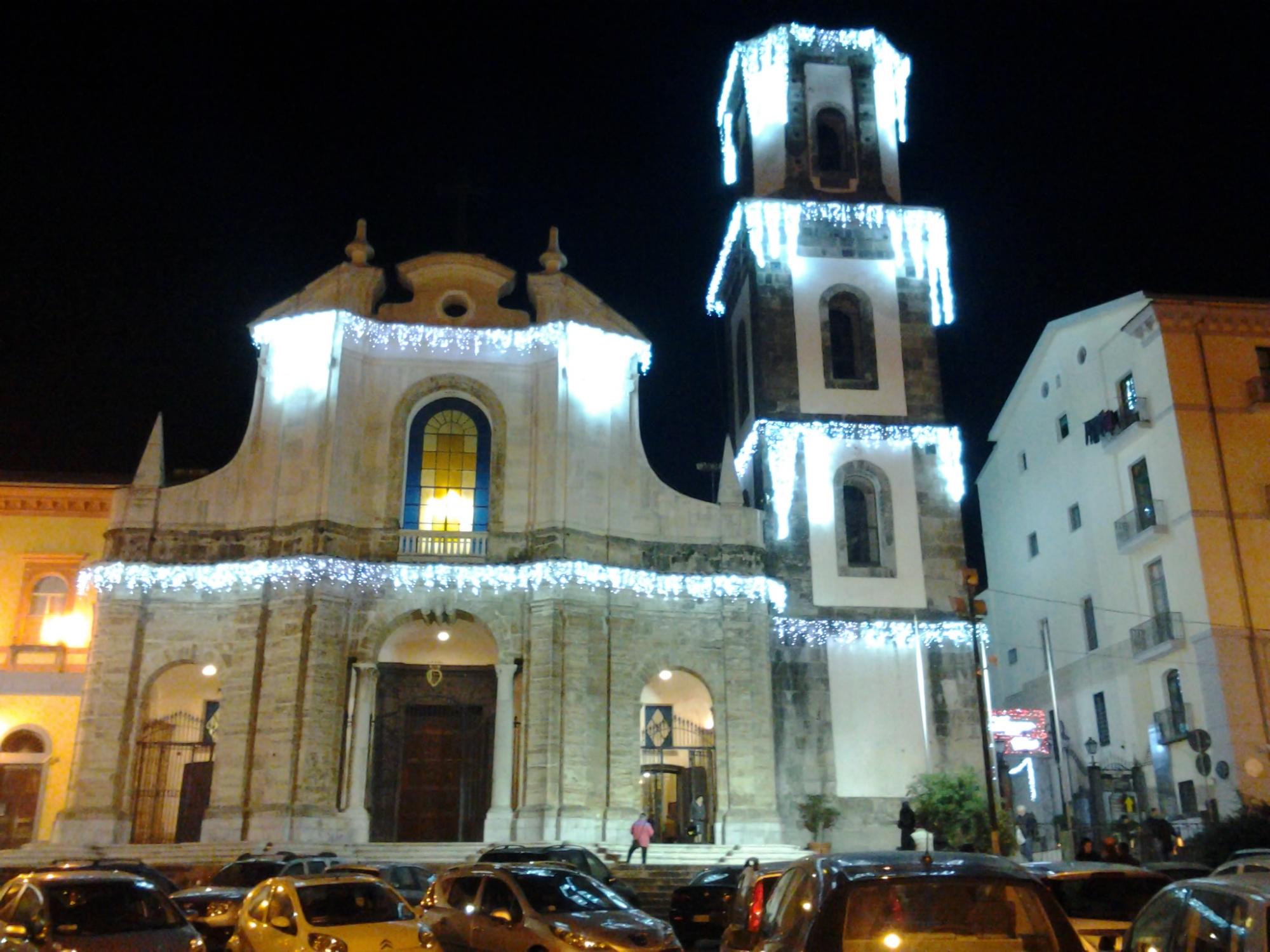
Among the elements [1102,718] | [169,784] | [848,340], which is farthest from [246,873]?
[1102,718]

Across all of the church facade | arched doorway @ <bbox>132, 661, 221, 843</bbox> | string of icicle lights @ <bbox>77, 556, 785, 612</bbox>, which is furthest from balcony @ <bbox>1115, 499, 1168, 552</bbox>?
arched doorway @ <bbox>132, 661, 221, 843</bbox>

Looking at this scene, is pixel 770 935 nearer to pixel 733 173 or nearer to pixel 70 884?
pixel 70 884

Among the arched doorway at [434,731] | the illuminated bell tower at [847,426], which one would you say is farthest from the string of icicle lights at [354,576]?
the illuminated bell tower at [847,426]

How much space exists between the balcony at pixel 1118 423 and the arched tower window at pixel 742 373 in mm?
9979

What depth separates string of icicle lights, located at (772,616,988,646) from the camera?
29.7m

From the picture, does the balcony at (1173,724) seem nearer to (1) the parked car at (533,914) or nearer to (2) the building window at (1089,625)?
(2) the building window at (1089,625)

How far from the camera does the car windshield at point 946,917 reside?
6.54m

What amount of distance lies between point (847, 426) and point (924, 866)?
992 inches

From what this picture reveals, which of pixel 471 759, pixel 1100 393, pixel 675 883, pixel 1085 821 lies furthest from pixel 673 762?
pixel 1100 393

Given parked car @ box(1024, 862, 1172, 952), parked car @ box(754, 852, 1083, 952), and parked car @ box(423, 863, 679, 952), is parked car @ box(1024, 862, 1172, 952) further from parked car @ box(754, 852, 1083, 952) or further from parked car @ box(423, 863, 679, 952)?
parked car @ box(754, 852, 1083, 952)

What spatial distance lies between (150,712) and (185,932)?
1806 centimetres

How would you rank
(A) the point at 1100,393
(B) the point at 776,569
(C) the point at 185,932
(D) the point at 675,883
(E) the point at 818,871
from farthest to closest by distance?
(A) the point at 1100,393
(B) the point at 776,569
(D) the point at 675,883
(C) the point at 185,932
(E) the point at 818,871

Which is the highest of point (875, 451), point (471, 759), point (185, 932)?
point (875, 451)

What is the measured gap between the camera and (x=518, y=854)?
18016 millimetres
